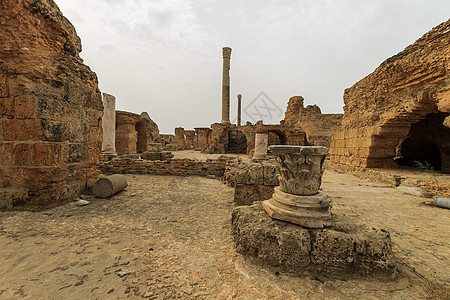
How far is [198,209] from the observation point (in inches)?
144

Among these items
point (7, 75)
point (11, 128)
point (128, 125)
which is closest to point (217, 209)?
point (11, 128)

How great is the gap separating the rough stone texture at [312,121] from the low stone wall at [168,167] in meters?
11.6

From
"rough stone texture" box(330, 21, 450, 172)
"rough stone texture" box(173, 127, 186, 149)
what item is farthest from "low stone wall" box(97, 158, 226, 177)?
"rough stone texture" box(173, 127, 186, 149)

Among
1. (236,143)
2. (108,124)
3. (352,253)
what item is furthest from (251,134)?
(352,253)

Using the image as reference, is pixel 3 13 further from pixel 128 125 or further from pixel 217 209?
pixel 128 125

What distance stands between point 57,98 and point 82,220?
261cm

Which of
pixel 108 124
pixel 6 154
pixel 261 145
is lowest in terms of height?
pixel 6 154

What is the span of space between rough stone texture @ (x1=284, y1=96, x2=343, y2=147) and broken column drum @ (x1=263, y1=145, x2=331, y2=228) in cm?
1468

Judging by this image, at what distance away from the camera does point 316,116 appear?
16.4 m

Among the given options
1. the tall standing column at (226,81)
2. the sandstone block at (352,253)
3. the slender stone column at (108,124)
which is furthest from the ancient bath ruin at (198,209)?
the tall standing column at (226,81)

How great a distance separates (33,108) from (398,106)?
964 cm

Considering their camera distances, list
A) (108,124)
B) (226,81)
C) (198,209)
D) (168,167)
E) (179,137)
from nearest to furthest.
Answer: (198,209), (168,167), (108,124), (226,81), (179,137)

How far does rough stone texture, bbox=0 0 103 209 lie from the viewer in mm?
3373

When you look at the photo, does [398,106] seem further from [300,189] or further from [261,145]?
[261,145]
